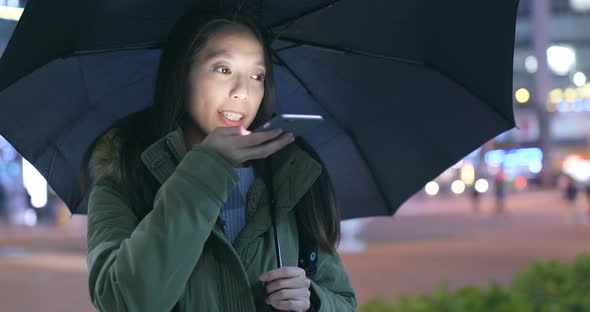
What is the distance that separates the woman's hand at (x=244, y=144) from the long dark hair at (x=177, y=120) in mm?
→ 318

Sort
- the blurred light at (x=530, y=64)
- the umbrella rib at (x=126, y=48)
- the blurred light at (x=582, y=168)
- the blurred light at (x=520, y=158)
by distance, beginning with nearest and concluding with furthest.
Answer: the umbrella rib at (x=126, y=48) → the blurred light at (x=530, y=64) → the blurred light at (x=582, y=168) → the blurred light at (x=520, y=158)

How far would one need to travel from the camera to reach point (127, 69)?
7.55ft

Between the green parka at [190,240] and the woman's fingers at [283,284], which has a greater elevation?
the green parka at [190,240]

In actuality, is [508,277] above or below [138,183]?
below

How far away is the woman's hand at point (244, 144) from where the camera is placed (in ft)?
5.44

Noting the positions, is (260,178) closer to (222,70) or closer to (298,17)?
(222,70)

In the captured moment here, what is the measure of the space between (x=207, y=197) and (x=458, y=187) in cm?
4824

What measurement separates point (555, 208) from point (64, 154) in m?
30.5

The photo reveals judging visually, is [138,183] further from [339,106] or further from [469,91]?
[469,91]

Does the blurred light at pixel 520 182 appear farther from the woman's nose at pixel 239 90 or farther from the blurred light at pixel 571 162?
the woman's nose at pixel 239 90

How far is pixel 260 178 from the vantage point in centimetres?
201

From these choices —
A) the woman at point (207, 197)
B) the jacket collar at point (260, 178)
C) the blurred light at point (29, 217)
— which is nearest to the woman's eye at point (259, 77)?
the woman at point (207, 197)

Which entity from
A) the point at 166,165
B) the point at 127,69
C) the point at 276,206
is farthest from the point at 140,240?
the point at 127,69

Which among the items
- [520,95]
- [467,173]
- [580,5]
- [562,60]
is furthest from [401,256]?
[580,5]
